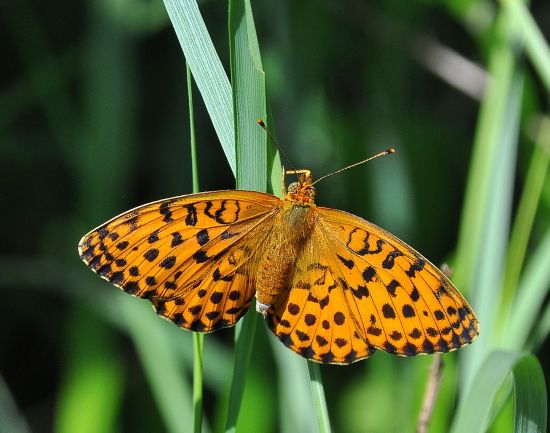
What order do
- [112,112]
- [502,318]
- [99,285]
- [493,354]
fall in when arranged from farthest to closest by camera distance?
[112,112] < [99,285] < [502,318] < [493,354]

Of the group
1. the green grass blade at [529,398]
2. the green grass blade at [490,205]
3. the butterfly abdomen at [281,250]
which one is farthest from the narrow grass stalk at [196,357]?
the green grass blade at [490,205]

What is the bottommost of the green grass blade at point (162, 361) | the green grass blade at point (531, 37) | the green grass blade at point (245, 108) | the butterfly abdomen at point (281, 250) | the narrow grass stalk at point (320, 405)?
the green grass blade at point (162, 361)

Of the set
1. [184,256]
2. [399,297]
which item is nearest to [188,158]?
[184,256]

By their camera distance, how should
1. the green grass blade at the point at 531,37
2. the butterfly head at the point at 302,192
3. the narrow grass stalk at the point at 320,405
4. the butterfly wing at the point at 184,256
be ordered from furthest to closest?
the green grass blade at the point at 531,37
the butterfly head at the point at 302,192
the butterfly wing at the point at 184,256
the narrow grass stalk at the point at 320,405

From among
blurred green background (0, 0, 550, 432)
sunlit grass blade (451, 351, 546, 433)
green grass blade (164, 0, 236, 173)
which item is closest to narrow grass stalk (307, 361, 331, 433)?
sunlit grass blade (451, 351, 546, 433)

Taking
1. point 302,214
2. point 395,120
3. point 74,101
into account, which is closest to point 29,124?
point 74,101

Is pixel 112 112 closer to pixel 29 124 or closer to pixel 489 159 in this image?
pixel 29 124

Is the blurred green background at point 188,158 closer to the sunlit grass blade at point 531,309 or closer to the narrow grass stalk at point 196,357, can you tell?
the sunlit grass blade at point 531,309

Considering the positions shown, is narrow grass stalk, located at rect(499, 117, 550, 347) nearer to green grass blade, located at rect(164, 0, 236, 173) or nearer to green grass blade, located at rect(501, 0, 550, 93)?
green grass blade, located at rect(501, 0, 550, 93)
